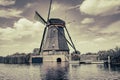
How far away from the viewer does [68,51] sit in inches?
5128

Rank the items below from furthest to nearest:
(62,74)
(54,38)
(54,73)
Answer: (54,38) → (54,73) → (62,74)

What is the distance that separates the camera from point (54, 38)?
125250 millimetres

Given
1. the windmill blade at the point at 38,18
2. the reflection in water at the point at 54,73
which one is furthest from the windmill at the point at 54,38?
the reflection in water at the point at 54,73

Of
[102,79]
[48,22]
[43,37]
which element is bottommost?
[102,79]

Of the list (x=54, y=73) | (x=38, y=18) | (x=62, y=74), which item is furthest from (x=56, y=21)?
(x=62, y=74)

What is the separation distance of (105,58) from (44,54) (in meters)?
34.5

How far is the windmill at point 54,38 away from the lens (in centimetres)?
12544

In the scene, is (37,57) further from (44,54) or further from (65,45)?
(65,45)

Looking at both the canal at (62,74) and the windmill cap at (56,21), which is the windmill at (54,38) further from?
the canal at (62,74)

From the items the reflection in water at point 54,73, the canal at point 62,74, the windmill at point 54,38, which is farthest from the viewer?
the windmill at point 54,38

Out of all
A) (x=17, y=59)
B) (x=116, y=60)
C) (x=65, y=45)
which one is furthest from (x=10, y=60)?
(x=116, y=60)

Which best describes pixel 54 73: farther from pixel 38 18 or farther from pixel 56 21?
pixel 56 21

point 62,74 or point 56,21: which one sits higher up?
point 56,21

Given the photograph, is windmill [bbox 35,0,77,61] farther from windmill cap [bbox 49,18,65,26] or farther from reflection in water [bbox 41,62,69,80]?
reflection in water [bbox 41,62,69,80]
